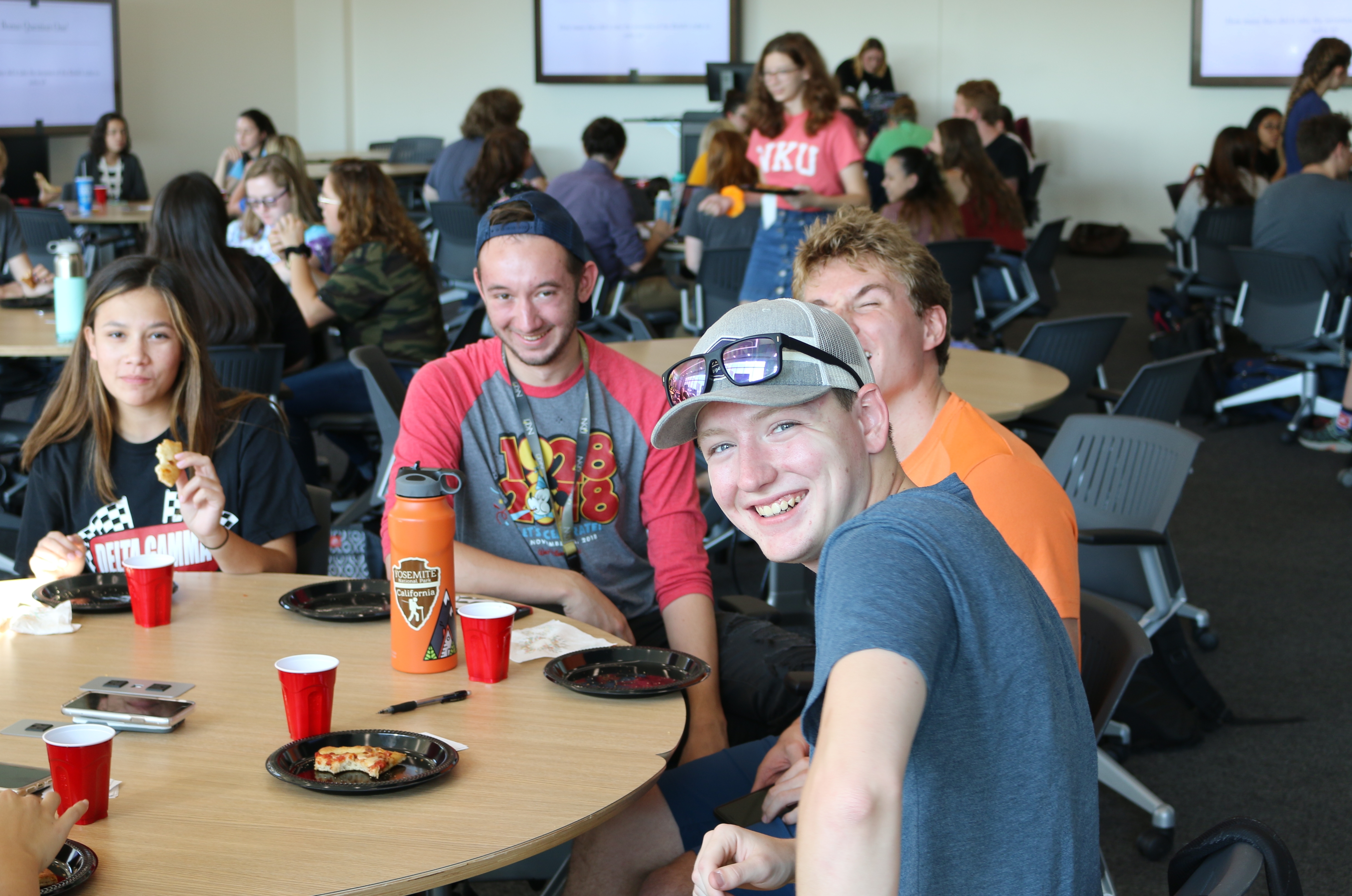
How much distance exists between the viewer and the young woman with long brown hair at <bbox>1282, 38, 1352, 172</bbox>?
6891 millimetres

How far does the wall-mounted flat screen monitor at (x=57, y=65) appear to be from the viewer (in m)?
10.3

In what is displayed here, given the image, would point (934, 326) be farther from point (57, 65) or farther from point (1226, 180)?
point (57, 65)

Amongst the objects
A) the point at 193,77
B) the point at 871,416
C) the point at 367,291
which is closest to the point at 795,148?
the point at 367,291

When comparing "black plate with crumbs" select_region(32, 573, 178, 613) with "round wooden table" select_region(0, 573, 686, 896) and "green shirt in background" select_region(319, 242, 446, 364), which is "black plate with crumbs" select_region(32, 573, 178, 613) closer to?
Answer: "round wooden table" select_region(0, 573, 686, 896)

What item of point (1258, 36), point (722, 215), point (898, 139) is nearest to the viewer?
point (722, 215)

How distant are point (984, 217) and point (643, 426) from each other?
4.69 metres

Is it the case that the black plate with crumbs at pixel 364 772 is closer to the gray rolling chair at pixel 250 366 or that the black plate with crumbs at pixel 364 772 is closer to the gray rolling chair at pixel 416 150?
the gray rolling chair at pixel 250 366

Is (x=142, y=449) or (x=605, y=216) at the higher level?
(x=605, y=216)

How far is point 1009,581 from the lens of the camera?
3.15 ft

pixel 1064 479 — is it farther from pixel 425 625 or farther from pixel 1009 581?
pixel 1009 581

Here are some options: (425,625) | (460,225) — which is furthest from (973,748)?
(460,225)

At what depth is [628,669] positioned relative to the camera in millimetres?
1651

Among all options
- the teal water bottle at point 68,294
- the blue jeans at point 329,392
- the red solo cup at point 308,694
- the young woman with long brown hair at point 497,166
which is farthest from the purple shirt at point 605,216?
the red solo cup at point 308,694

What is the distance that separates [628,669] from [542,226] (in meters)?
0.87
